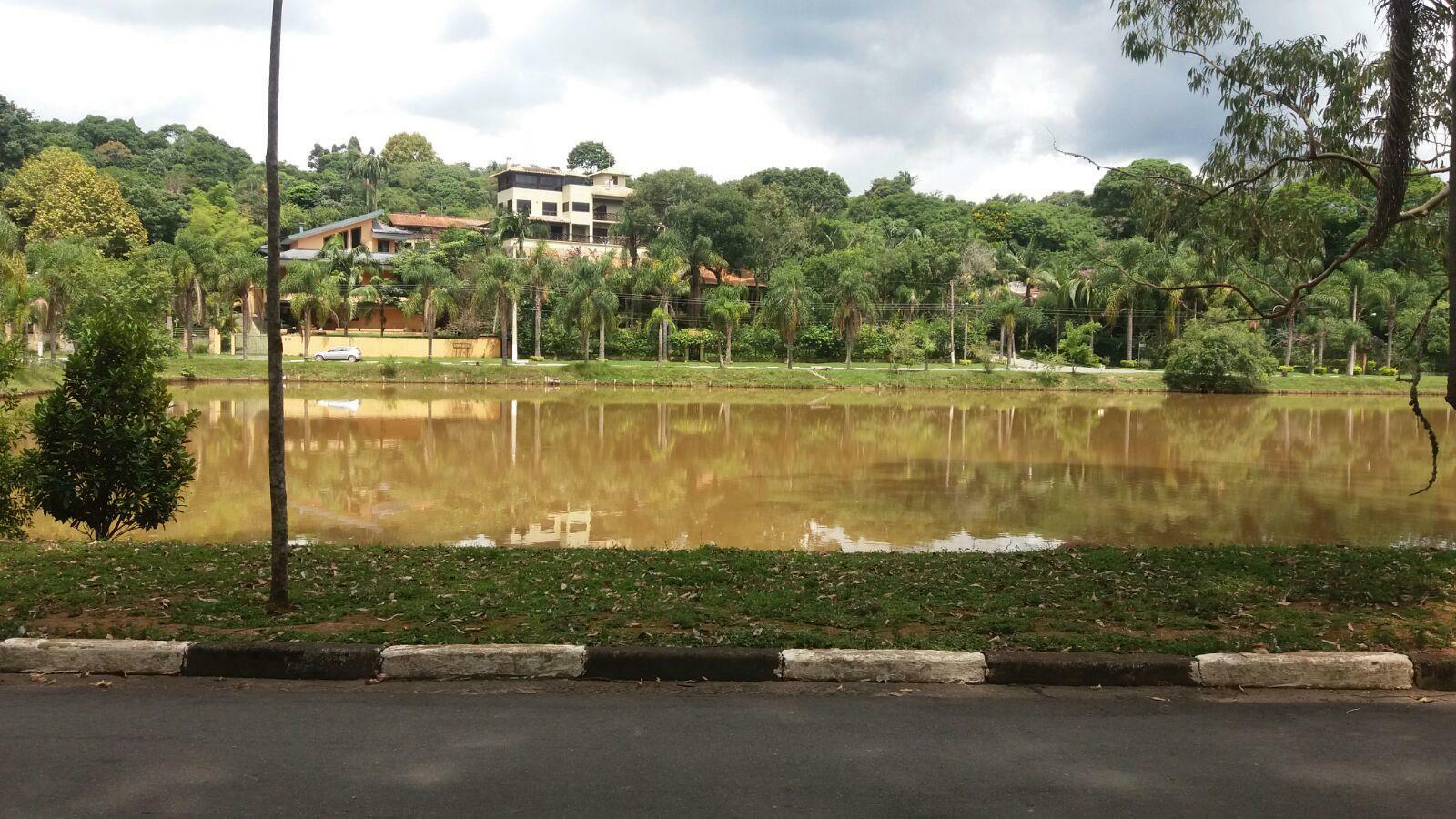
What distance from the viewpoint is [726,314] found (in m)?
60.9

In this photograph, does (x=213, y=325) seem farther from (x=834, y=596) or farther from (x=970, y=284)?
(x=834, y=596)

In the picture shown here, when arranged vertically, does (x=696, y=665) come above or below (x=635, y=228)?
below

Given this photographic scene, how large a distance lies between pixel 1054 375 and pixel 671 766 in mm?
54653

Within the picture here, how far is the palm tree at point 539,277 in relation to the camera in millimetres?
58344

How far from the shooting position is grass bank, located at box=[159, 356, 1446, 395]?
171 ft

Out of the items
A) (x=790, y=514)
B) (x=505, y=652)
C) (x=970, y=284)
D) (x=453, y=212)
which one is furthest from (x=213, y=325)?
(x=505, y=652)

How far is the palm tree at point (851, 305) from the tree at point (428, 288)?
75.4ft

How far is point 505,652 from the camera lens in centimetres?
648

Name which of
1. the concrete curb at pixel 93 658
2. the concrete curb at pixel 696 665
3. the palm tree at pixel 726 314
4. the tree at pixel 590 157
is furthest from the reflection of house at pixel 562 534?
the tree at pixel 590 157

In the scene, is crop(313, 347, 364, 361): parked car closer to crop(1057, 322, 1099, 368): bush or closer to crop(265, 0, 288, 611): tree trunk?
crop(1057, 322, 1099, 368): bush

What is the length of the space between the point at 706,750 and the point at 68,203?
255ft

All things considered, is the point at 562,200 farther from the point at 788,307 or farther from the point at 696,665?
the point at 696,665

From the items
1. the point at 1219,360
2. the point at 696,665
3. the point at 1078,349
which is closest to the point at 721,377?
the point at 1078,349

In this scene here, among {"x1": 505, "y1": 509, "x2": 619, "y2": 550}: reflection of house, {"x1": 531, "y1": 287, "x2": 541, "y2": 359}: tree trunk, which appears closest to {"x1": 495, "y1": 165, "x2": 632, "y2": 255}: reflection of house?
{"x1": 531, "y1": 287, "x2": 541, "y2": 359}: tree trunk
